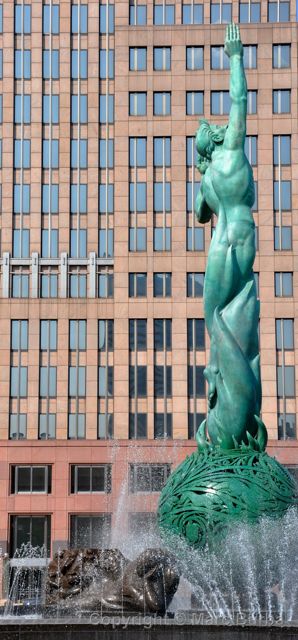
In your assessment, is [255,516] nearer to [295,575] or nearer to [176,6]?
[295,575]

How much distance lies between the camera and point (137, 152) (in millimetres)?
62781

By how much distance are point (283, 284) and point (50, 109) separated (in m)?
14.9

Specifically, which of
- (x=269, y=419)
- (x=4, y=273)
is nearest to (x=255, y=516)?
(x=269, y=419)

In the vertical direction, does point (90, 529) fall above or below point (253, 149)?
below

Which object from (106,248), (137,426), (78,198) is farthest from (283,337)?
(78,198)

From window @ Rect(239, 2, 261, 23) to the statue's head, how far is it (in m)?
38.1

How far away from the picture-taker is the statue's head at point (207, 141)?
2811 cm

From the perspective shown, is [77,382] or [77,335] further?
[77,335]

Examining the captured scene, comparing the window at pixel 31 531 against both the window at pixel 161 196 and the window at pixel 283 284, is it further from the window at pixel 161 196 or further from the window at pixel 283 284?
the window at pixel 161 196

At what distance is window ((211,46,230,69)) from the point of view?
62812 millimetres

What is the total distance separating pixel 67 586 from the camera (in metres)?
25.0

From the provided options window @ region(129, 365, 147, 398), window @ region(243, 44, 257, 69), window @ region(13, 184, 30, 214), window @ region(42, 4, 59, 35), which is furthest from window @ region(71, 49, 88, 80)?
window @ region(129, 365, 147, 398)

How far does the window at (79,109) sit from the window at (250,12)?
30.0ft

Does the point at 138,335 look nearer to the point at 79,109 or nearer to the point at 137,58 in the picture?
the point at 79,109
